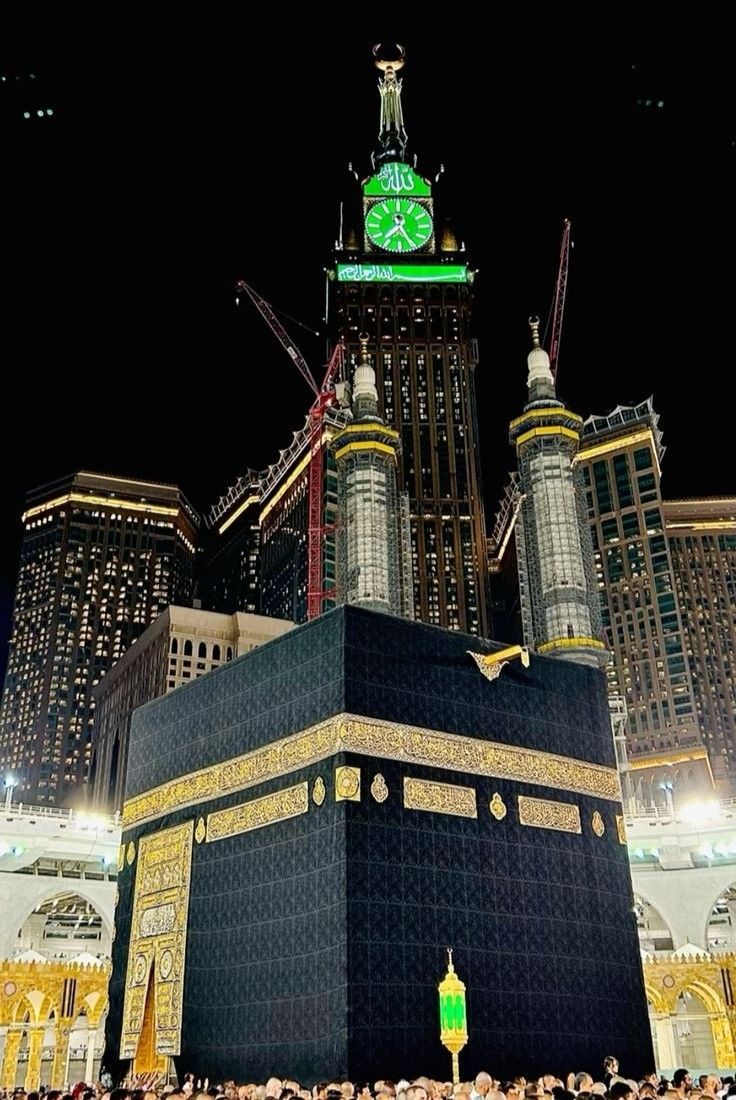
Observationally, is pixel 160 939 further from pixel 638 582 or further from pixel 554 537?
pixel 638 582

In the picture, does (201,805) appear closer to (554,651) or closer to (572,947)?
(572,947)

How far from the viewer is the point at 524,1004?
16172 millimetres

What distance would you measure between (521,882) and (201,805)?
19.3 feet

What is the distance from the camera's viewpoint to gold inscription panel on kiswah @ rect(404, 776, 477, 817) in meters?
16.5

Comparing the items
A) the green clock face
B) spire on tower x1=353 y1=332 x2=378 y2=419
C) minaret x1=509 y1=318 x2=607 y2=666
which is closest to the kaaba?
minaret x1=509 y1=318 x2=607 y2=666

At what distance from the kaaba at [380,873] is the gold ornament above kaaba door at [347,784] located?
0.10 feet

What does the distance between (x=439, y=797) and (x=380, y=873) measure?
178cm

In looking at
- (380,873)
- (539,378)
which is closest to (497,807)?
(380,873)

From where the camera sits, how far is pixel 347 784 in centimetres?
1589

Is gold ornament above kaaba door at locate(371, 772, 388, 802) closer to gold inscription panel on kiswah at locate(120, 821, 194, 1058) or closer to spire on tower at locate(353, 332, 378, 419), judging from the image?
gold inscription panel on kiswah at locate(120, 821, 194, 1058)

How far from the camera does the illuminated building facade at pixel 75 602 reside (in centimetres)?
9200

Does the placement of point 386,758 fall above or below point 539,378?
below

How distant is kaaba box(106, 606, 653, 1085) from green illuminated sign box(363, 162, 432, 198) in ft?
168

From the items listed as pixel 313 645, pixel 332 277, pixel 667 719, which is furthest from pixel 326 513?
pixel 313 645
